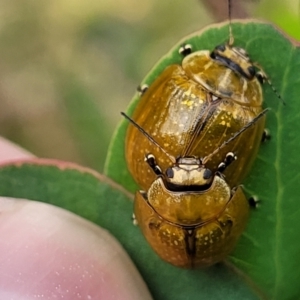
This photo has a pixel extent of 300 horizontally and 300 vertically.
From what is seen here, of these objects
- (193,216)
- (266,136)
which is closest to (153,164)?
(193,216)

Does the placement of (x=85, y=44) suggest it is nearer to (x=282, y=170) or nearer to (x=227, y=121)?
(x=227, y=121)

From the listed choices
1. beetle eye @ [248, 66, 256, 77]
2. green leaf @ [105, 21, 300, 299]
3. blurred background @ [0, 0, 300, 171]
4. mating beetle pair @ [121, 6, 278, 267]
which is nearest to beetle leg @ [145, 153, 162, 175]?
mating beetle pair @ [121, 6, 278, 267]

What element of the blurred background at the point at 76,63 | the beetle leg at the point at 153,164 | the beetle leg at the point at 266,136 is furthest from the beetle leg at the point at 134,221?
the blurred background at the point at 76,63

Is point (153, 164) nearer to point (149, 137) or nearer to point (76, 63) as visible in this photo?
point (149, 137)

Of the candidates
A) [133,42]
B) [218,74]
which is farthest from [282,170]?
[133,42]

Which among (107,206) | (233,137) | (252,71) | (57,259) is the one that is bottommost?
(57,259)
